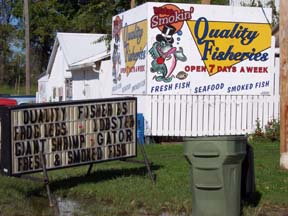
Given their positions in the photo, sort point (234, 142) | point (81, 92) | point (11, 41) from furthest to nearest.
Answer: point (11, 41)
point (81, 92)
point (234, 142)

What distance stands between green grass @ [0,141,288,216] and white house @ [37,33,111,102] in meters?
11.3

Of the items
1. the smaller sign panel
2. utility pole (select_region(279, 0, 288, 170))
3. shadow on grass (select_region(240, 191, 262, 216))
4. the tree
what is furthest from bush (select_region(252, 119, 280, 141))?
the tree

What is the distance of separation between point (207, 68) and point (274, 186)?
825cm

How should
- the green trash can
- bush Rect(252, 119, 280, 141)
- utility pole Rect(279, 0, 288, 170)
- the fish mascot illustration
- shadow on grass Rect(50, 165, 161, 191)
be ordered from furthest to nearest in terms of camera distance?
the fish mascot illustration
bush Rect(252, 119, 280, 141)
utility pole Rect(279, 0, 288, 170)
shadow on grass Rect(50, 165, 161, 191)
the green trash can

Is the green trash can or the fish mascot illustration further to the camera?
the fish mascot illustration

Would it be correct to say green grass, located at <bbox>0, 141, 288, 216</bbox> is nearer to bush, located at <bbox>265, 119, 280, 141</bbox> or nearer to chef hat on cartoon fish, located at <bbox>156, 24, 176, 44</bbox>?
bush, located at <bbox>265, 119, 280, 141</bbox>

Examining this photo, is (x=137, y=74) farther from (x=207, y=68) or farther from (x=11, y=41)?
(x=11, y=41)

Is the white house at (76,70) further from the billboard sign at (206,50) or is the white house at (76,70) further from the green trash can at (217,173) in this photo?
the green trash can at (217,173)

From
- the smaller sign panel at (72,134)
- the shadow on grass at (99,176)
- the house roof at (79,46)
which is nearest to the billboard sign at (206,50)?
the shadow on grass at (99,176)

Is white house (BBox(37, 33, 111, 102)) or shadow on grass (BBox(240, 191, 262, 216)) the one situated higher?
white house (BBox(37, 33, 111, 102))

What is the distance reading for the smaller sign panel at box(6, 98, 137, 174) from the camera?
9297 mm

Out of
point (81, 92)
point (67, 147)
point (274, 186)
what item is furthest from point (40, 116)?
point (81, 92)

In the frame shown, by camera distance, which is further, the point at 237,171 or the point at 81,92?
the point at 81,92

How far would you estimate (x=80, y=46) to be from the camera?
104 feet
